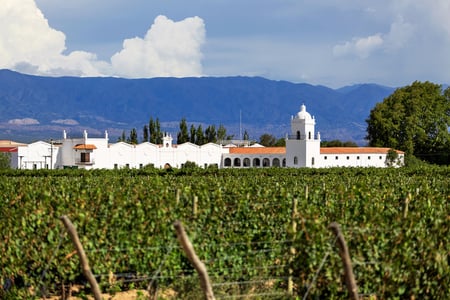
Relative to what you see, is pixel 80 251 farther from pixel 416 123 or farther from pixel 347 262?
pixel 416 123

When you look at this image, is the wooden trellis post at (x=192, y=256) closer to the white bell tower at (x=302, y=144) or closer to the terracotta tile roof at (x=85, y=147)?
the terracotta tile roof at (x=85, y=147)

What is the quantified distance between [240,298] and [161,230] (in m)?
1.71

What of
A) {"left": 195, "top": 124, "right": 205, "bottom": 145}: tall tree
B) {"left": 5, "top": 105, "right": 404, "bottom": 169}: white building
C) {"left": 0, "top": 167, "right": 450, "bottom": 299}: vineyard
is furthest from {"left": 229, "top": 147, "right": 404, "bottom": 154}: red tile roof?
{"left": 0, "top": 167, "right": 450, "bottom": 299}: vineyard

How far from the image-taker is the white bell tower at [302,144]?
70750 mm

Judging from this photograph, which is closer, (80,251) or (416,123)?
(80,251)

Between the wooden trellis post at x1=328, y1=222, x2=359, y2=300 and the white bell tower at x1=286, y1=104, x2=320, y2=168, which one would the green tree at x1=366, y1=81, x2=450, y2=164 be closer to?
the white bell tower at x1=286, y1=104, x2=320, y2=168

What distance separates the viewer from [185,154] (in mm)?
74812

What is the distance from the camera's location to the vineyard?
9336 millimetres

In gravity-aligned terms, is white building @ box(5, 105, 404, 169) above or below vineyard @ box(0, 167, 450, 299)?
above

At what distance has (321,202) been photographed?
13.5m

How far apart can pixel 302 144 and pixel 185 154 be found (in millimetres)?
12995

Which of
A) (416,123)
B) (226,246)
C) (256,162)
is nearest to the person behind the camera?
(226,246)

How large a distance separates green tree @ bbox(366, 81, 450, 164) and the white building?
347cm

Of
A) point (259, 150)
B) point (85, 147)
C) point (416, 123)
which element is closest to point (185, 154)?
point (259, 150)
